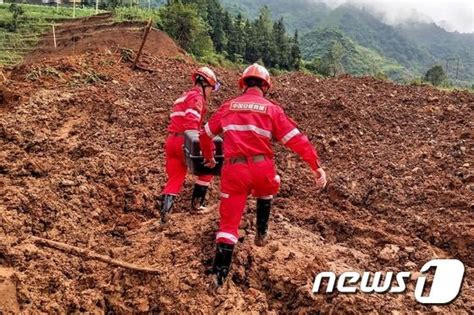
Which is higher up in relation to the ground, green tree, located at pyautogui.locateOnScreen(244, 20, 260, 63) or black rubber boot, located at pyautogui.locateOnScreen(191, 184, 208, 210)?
green tree, located at pyautogui.locateOnScreen(244, 20, 260, 63)

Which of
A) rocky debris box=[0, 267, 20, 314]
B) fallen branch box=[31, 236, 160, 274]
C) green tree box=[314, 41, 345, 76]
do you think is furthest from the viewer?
green tree box=[314, 41, 345, 76]

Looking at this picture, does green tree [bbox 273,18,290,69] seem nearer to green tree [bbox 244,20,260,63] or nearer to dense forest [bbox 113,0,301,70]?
dense forest [bbox 113,0,301,70]

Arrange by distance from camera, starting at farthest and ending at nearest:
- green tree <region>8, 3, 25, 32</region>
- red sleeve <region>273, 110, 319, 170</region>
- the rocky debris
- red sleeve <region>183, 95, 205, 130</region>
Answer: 1. green tree <region>8, 3, 25, 32</region>
2. red sleeve <region>183, 95, 205, 130</region>
3. red sleeve <region>273, 110, 319, 170</region>
4. the rocky debris

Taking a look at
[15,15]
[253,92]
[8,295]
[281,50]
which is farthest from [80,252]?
[281,50]

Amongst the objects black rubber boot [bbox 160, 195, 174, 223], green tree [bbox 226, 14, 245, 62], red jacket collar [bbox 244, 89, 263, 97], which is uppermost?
green tree [bbox 226, 14, 245, 62]

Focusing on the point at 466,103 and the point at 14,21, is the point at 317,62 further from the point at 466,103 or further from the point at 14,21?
the point at 466,103

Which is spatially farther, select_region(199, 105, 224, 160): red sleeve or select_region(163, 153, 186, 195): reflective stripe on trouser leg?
select_region(163, 153, 186, 195): reflective stripe on trouser leg

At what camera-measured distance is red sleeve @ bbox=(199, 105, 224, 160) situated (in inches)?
180

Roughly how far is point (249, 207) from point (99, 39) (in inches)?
797

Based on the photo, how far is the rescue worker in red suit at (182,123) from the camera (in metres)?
5.36

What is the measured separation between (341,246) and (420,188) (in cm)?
192

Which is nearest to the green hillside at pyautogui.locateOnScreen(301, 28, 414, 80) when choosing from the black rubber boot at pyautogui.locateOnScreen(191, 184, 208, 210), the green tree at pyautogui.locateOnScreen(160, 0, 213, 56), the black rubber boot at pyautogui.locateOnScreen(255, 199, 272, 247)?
the green tree at pyautogui.locateOnScreen(160, 0, 213, 56)

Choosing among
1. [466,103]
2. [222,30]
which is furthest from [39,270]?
[222,30]

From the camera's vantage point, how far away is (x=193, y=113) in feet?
17.5
